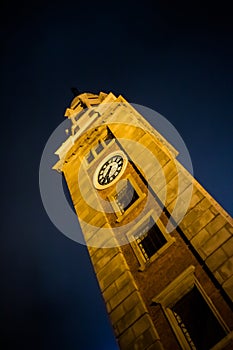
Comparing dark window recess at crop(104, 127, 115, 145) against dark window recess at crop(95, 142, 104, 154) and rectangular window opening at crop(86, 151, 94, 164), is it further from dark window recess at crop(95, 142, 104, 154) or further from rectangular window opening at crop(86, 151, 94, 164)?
rectangular window opening at crop(86, 151, 94, 164)

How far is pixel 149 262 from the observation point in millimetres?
15273

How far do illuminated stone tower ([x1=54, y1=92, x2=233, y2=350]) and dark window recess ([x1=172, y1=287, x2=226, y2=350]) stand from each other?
0.03 m

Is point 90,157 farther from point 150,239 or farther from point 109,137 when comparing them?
point 150,239

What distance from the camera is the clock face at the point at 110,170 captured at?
21.2m

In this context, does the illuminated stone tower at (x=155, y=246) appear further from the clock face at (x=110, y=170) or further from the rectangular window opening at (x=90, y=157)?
the rectangular window opening at (x=90, y=157)

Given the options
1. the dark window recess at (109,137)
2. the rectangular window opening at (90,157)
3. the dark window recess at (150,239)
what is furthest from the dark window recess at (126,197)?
the rectangular window opening at (90,157)

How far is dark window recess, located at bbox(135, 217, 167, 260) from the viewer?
52.6 feet

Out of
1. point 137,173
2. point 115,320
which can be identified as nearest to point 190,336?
point 115,320

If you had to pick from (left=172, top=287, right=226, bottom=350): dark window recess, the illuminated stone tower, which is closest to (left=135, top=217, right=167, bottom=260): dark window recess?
the illuminated stone tower

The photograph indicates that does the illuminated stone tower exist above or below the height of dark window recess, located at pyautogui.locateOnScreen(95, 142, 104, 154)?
below

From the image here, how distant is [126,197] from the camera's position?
771 inches

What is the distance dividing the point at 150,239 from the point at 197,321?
4265 mm

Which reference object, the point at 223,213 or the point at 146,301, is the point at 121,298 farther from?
the point at 223,213

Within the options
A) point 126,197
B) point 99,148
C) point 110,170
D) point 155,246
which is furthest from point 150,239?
point 99,148
